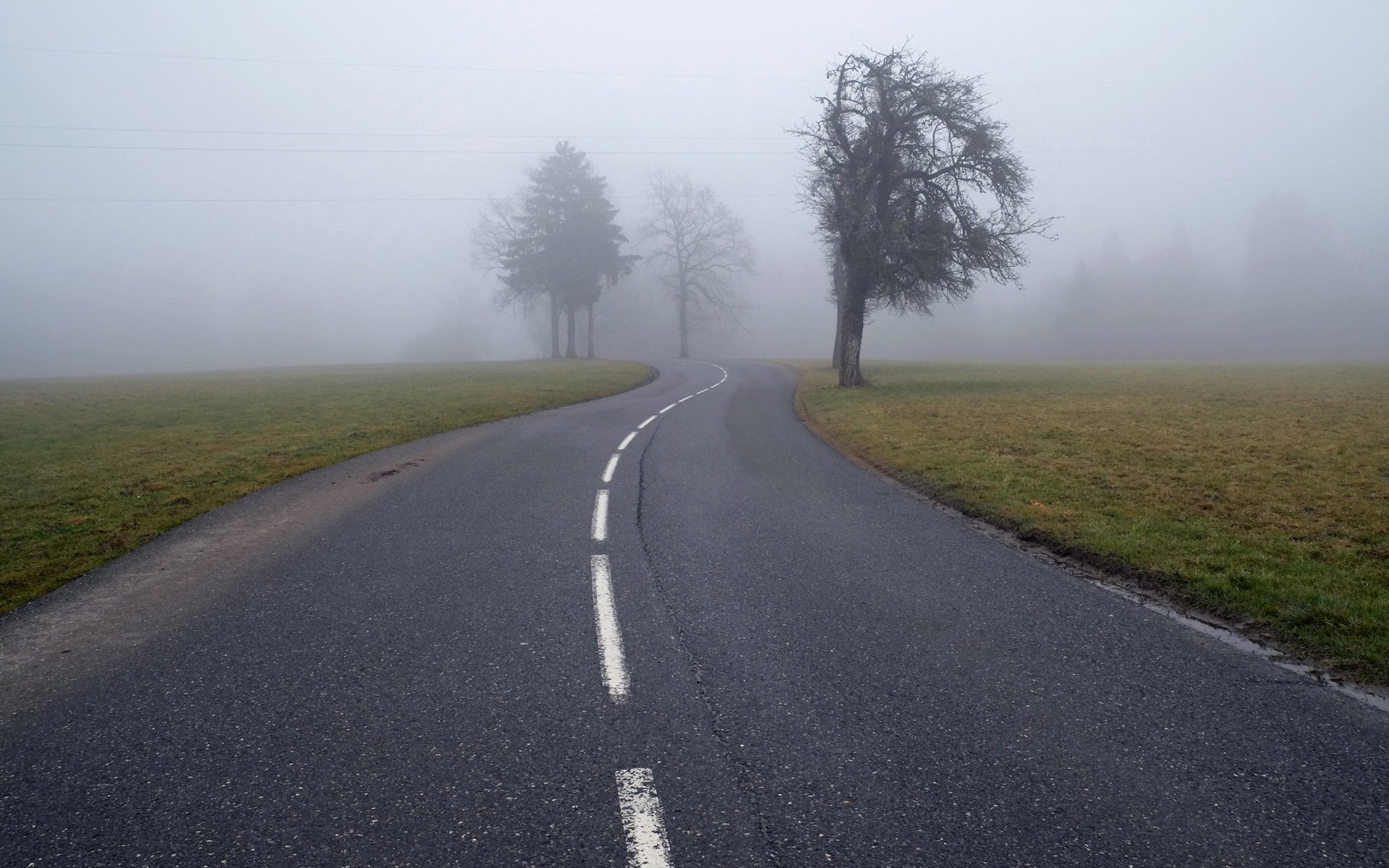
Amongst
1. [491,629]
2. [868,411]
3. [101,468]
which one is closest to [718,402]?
[868,411]

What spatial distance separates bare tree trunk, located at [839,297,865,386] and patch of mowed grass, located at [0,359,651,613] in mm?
7907

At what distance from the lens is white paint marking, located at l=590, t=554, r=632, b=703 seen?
14.0 ft

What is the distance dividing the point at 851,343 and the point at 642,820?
23.8 meters

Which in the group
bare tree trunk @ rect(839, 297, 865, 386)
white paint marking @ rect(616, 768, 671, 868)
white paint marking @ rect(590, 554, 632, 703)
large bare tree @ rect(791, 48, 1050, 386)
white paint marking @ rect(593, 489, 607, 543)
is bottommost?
white paint marking @ rect(616, 768, 671, 868)

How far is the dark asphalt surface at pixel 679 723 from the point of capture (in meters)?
3.01

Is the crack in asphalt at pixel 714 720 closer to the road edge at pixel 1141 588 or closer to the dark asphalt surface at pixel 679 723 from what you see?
the dark asphalt surface at pixel 679 723

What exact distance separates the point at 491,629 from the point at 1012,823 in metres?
3.41

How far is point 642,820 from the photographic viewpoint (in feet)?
10.1

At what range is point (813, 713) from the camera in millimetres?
3994

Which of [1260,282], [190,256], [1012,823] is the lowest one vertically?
[1012,823]

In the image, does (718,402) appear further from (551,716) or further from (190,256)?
(190,256)

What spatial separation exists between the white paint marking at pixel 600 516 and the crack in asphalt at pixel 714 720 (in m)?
0.55

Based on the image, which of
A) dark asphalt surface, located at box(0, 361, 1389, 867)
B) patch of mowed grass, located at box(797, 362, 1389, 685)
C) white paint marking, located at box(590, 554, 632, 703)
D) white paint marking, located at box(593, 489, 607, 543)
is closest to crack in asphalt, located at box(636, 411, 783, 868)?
dark asphalt surface, located at box(0, 361, 1389, 867)

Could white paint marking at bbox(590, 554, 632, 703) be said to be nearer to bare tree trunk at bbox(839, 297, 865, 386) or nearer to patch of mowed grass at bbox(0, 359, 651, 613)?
patch of mowed grass at bbox(0, 359, 651, 613)
